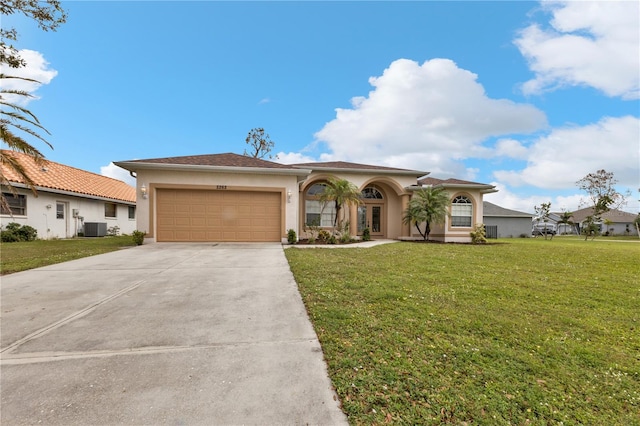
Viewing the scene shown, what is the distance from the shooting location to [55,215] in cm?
1521

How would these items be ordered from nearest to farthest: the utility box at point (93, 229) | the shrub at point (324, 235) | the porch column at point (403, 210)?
the shrub at point (324, 235)
the porch column at point (403, 210)
the utility box at point (93, 229)

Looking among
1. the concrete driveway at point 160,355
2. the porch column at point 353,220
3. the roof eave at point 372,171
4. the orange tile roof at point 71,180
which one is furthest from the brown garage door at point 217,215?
the concrete driveway at point 160,355

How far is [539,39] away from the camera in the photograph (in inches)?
391

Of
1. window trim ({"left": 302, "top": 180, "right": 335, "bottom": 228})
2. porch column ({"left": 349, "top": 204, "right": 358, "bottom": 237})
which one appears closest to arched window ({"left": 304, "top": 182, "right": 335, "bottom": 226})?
window trim ({"left": 302, "top": 180, "right": 335, "bottom": 228})

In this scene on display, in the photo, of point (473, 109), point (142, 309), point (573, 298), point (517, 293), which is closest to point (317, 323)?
point (142, 309)

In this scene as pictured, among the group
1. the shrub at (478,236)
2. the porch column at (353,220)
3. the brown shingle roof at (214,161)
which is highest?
the brown shingle roof at (214,161)

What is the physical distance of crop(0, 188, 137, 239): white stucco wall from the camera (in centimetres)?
1391

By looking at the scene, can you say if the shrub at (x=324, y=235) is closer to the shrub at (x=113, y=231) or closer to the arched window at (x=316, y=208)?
the arched window at (x=316, y=208)

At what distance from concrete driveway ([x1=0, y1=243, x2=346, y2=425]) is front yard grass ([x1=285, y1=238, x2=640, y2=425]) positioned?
39 centimetres

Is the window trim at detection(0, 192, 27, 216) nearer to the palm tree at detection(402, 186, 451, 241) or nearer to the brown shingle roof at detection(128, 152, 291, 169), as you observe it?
the brown shingle roof at detection(128, 152, 291, 169)

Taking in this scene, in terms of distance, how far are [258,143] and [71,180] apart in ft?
54.3

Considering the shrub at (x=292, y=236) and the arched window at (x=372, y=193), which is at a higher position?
the arched window at (x=372, y=193)

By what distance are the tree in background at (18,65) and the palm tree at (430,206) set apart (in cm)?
1433

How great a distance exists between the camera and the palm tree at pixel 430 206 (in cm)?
1488
